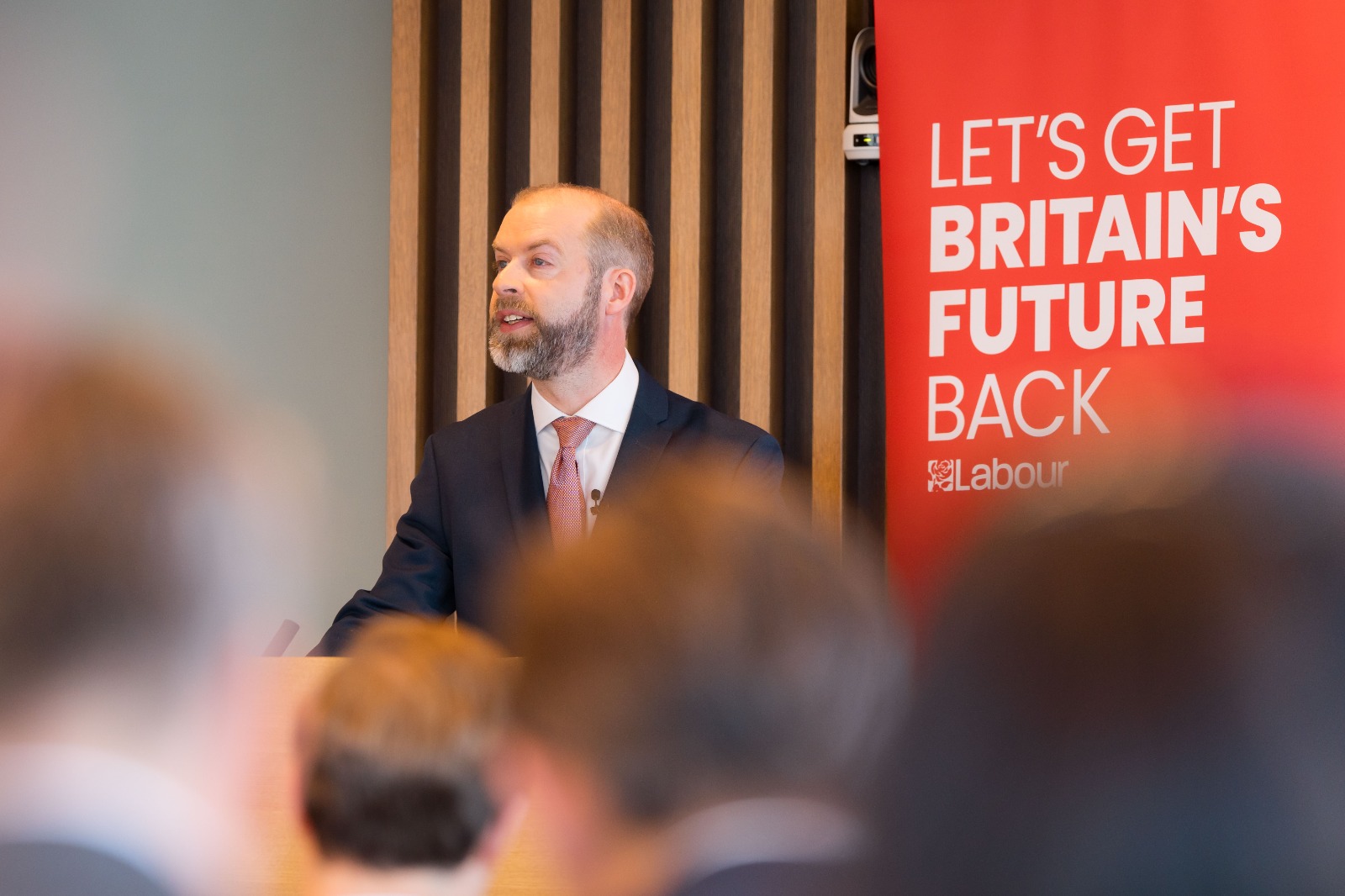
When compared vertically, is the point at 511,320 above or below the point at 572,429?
above

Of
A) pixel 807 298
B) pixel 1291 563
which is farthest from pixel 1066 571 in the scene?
pixel 807 298

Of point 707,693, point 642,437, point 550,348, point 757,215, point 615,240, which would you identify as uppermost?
point 757,215

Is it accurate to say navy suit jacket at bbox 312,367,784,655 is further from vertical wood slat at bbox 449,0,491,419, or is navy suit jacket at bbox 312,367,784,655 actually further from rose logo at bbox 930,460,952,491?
vertical wood slat at bbox 449,0,491,419

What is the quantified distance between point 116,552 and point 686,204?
316 cm

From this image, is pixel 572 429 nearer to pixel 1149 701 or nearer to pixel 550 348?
pixel 550 348

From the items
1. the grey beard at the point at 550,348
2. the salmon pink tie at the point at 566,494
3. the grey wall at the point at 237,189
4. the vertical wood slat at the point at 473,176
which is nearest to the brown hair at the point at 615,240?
the grey beard at the point at 550,348

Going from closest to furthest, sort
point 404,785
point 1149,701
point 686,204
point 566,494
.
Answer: point 1149,701, point 404,785, point 566,494, point 686,204

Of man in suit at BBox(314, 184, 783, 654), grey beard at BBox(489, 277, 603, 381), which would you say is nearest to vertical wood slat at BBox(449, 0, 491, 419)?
man in suit at BBox(314, 184, 783, 654)

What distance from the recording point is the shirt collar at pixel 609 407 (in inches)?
120

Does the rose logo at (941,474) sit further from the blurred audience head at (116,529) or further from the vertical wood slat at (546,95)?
the blurred audience head at (116,529)

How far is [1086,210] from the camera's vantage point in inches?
130

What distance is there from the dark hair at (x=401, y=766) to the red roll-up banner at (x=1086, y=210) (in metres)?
2.28

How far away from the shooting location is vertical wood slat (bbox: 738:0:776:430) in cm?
371

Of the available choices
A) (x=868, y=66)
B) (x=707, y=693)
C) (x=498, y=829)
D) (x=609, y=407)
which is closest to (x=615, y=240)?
(x=609, y=407)
